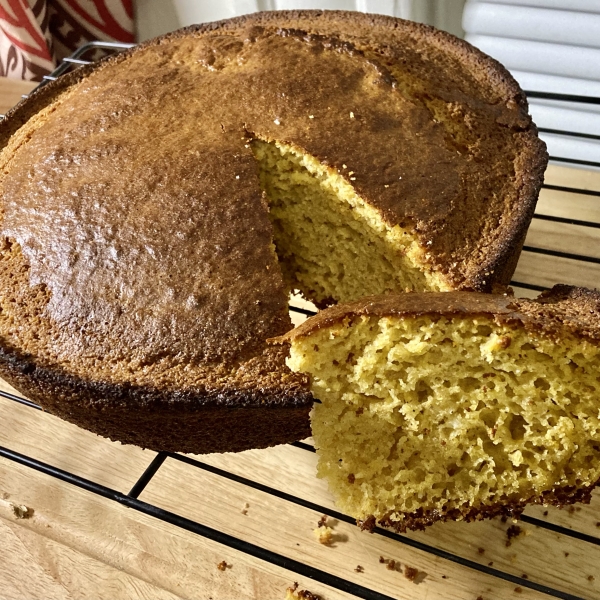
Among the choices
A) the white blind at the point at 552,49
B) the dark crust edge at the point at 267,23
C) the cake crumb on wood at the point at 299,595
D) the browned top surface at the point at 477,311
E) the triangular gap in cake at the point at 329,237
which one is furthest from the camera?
the white blind at the point at 552,49

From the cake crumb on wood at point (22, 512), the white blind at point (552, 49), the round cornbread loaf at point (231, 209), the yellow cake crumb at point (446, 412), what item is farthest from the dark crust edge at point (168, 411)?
the white blind at point (552, 49)

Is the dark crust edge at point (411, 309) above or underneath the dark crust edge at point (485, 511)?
above

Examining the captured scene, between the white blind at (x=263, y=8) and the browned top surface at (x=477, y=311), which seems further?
the white blind at (x=263, y=8)

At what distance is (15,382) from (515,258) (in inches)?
53.4

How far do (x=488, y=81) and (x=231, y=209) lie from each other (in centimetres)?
100

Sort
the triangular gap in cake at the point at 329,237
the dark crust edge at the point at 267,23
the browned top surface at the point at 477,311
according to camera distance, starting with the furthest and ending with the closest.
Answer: the dark crust edge at the point at 267,23, the triangular gap in cake at the point at 329,237, the browned top surface at the point at 477,311

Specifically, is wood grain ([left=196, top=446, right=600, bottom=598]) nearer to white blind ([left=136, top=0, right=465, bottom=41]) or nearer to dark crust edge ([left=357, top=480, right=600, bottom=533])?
dark crust edge ([left=357, top=480, right=600, bottom=533])

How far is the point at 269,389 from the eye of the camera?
1529mm

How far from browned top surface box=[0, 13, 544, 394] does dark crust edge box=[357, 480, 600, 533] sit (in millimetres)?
503

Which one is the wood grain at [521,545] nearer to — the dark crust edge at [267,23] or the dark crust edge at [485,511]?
the dark crust edge at [485,511]

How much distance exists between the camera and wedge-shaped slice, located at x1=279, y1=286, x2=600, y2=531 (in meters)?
1.38

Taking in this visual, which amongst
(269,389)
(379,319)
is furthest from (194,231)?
(379,319)

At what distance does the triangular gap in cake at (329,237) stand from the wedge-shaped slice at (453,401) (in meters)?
0.33

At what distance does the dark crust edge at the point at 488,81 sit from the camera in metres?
1.74
